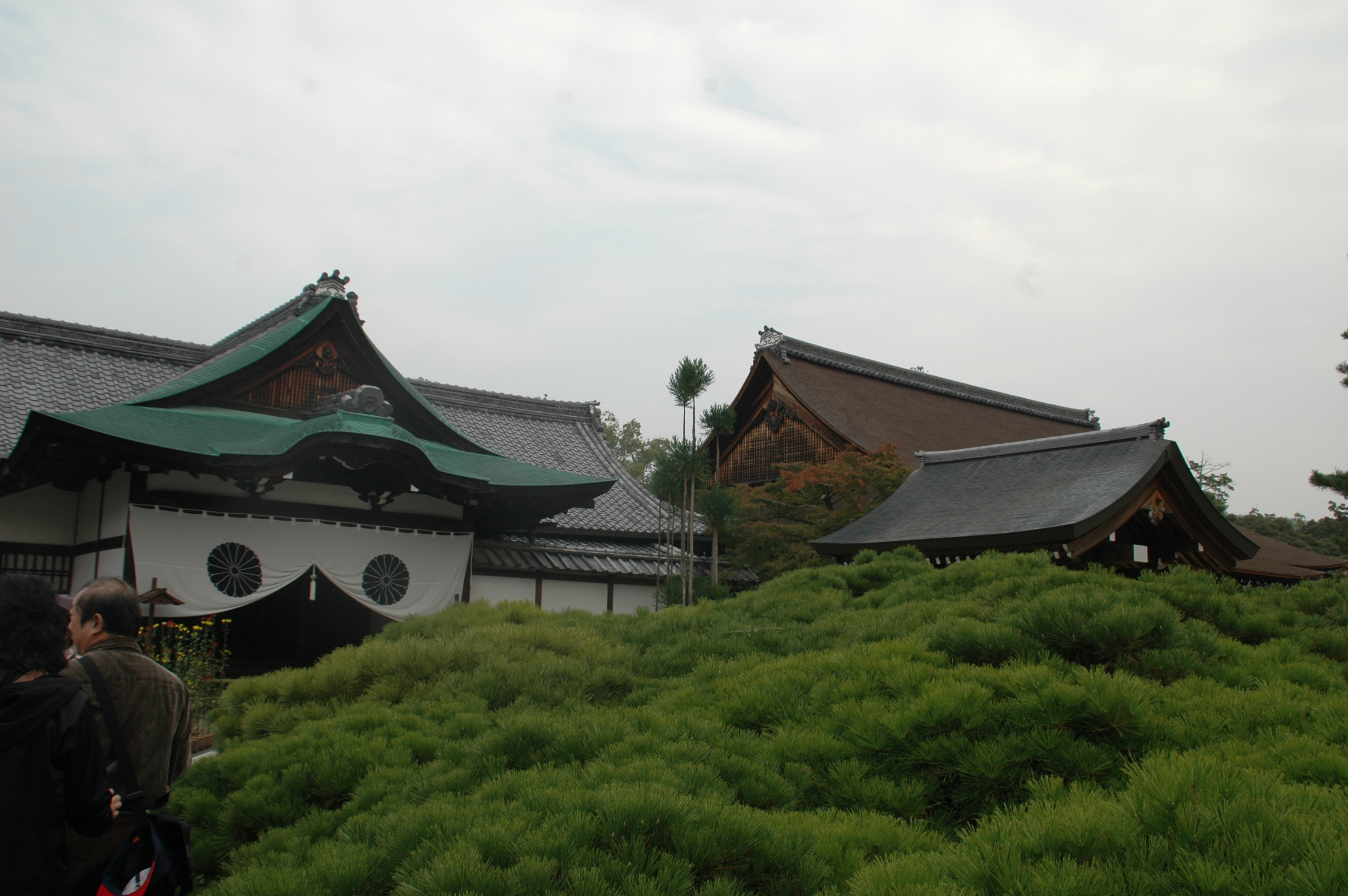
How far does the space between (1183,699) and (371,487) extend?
9.62 meters

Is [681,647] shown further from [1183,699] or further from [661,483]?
[661,483]

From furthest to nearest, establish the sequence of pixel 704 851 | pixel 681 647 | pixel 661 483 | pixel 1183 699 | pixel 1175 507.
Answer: pixel 661 483, pixel 1175 507, pixel 681 647, pixel 1183 699, pixel 704 851

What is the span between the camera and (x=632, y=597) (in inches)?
541

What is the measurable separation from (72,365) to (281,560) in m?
5.46

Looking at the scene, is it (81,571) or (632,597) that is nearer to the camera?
(81,571)

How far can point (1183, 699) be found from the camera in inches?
171

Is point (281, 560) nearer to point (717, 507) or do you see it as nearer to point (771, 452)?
point (717, 507)

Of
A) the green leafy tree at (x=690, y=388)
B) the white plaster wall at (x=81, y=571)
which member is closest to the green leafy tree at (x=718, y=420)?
the green leafy tree at (x=690, y=388)

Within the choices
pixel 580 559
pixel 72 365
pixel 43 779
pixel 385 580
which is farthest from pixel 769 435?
pixel 43 779

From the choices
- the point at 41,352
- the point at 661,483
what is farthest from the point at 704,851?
the point at 41,352

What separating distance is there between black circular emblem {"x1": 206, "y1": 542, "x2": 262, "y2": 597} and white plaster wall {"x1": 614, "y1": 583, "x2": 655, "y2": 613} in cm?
507

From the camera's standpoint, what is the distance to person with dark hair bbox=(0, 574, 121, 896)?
8.55ft

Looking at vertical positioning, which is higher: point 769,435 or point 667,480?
point 769,435

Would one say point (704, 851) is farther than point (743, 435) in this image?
No
